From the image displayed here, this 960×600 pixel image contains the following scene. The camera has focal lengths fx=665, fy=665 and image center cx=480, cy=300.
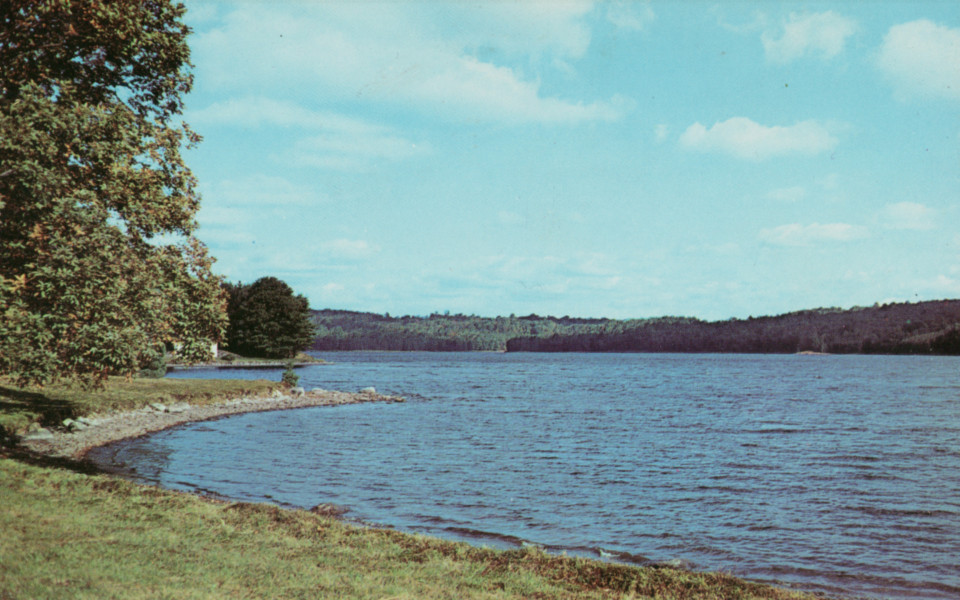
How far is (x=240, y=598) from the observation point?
928cm

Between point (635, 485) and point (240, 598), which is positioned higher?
point (240, 598)

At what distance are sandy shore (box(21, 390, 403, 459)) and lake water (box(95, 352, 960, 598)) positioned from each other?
139cm

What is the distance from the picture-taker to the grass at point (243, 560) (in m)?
9.70

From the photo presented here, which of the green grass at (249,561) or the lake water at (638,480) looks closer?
the green grass at (249,561)

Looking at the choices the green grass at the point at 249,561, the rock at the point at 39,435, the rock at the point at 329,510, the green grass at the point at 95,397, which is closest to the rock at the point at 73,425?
the green grass at the point at 95,397

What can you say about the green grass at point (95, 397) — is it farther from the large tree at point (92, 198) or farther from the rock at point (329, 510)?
the rock at point (329, 510)

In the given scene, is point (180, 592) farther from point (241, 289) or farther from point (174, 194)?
point (241, 289)

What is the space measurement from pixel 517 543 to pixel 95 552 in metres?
9.63

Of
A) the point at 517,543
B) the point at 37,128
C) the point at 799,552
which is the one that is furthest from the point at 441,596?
the point at 37,128

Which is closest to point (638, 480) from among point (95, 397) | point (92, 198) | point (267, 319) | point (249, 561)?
point (249, 561)

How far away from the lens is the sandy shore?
84.6 ft

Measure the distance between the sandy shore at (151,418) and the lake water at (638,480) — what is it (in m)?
1.39

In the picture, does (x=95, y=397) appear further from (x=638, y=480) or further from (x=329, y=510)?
(x=638, y=480)

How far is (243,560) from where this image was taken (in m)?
11.2
